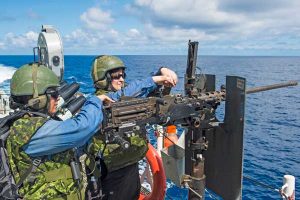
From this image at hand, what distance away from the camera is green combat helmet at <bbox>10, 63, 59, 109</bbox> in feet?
10.8

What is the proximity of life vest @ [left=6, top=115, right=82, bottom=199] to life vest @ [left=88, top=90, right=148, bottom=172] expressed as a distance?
744 mm

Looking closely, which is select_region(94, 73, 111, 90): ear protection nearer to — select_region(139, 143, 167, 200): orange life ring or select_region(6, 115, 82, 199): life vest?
select_region(6, 115, 82, 199): life vest

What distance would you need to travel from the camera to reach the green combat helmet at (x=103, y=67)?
14.7 ft

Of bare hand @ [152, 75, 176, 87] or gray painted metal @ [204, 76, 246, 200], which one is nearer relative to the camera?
gray painted metal @ [204, 76, 246, 200]

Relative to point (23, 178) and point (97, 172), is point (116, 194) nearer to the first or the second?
point (97, 172)

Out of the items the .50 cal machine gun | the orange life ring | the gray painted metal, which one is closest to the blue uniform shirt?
the .50 cal machine gun

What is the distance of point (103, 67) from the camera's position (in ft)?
14.8

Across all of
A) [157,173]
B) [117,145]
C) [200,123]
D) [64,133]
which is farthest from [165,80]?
[157,173]

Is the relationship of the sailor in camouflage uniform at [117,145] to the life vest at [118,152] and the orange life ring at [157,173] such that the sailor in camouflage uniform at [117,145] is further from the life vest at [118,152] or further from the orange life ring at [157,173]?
the orange life ring at [157,173]

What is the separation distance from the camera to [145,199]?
6.32 metres

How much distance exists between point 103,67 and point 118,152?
1.16m

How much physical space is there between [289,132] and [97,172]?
25390 mm

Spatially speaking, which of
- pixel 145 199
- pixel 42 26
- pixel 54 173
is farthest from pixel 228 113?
pixel 42 26

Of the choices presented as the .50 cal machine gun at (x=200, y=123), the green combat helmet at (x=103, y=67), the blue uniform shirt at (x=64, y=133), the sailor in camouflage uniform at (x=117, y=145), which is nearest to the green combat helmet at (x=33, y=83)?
the blue uniform shirt at (x=64, y=133)
